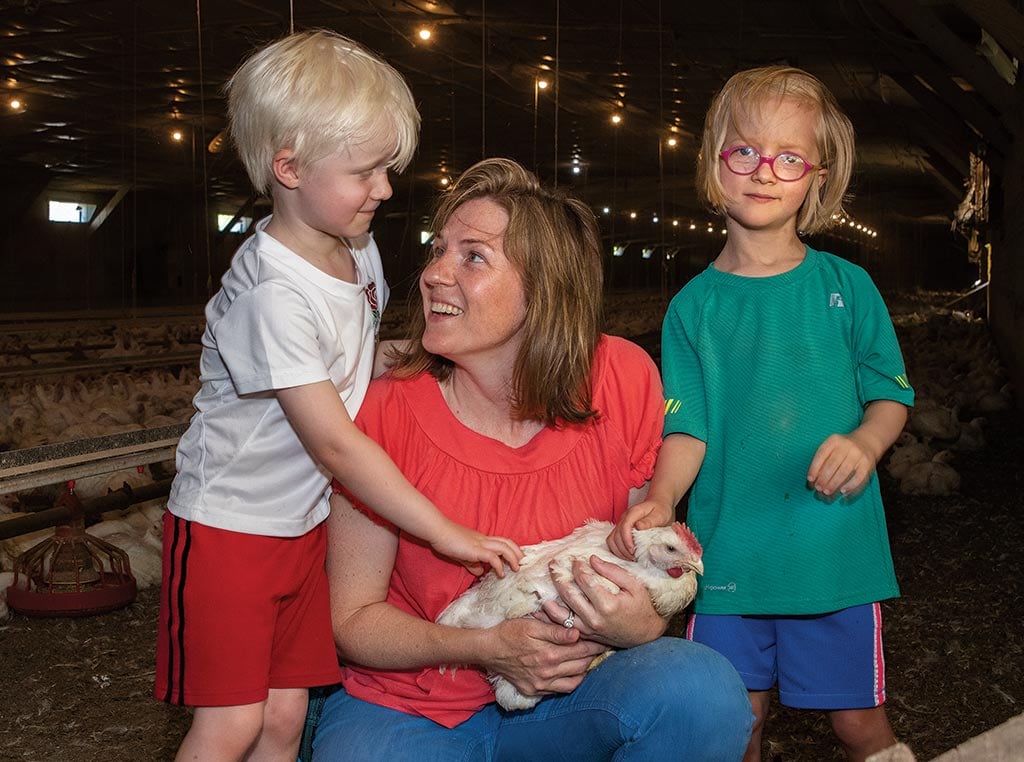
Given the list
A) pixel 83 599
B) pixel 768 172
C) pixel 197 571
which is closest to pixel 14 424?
pixel 83 599

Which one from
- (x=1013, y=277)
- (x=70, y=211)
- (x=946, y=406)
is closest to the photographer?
(x=946, y=406)

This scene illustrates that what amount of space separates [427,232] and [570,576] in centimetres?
580

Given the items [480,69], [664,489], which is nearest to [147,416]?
[480,69]

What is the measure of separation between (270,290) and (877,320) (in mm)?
1098

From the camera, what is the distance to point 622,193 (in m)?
10.9

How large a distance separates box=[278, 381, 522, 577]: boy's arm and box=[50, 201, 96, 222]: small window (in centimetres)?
837

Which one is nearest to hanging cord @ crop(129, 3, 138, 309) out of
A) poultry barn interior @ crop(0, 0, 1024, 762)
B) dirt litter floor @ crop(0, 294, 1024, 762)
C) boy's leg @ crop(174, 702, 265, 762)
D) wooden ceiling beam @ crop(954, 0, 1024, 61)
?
poultry barn interior @ crop(0, 0, 1024, 762)

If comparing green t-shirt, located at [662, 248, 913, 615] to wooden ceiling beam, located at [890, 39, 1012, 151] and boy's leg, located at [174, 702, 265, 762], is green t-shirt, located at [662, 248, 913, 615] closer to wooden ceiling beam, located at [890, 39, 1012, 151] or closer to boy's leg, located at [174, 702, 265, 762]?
boy's leg, located at [174, 702, 265, 762]

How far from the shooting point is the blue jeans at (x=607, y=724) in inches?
65.4

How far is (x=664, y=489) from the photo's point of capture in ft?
6.24

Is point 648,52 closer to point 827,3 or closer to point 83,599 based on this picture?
point 827,3

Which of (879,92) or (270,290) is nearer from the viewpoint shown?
(270,290)

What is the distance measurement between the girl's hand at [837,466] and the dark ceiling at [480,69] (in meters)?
4.00

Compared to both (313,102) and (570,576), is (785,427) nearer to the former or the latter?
(570,576)
